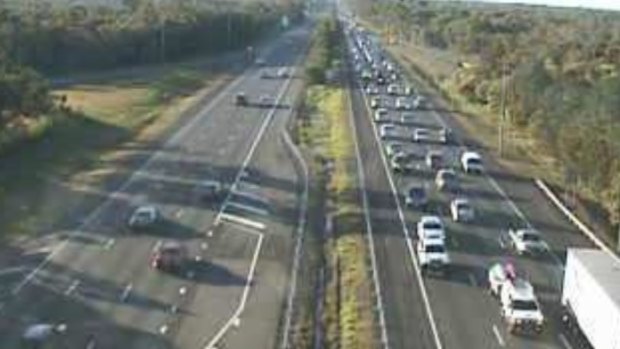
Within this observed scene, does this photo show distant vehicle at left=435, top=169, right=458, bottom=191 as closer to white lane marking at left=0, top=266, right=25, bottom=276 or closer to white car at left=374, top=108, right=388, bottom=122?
white lane marking at left=0, top=266, right=25, bottom=276

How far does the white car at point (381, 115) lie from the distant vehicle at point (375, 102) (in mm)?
2670

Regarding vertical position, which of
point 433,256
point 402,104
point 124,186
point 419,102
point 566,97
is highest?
point 566,97

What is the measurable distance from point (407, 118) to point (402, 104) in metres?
9.39

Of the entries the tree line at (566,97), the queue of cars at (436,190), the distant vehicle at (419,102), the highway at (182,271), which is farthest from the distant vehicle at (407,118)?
the highway at (182,271)

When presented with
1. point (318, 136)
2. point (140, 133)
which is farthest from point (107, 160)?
point (318, 136)

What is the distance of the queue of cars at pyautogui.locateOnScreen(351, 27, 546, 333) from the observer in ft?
122

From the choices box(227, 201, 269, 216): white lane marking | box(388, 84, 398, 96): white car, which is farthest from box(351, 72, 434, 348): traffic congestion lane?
box(388, 84, 398, 96): white car

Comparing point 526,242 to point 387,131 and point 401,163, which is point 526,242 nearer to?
point 401,163

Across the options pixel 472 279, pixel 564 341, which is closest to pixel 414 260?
pixel 472 279

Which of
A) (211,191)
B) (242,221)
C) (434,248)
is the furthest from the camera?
(211,191)

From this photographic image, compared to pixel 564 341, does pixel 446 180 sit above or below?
below

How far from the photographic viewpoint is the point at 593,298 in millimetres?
33719

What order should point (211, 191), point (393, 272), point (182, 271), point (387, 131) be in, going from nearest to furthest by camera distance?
point (182, 271) < point (393, 272) < point (211, 191) < point (387, 131)

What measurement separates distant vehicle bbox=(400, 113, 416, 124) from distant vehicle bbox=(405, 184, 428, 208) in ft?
112
